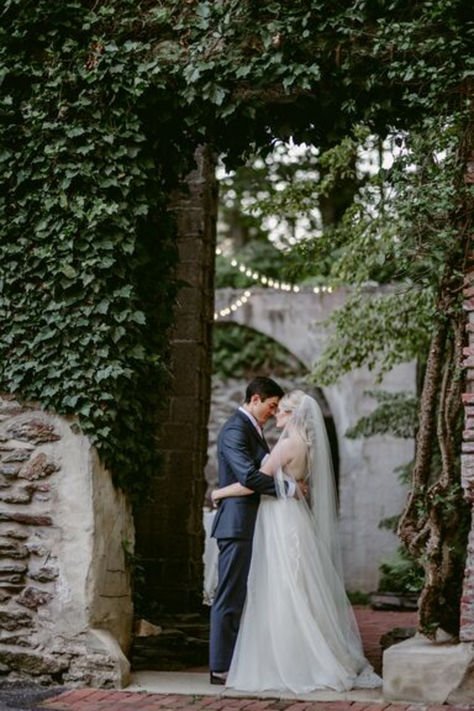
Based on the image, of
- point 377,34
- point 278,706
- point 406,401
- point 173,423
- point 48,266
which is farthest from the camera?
point 406,401

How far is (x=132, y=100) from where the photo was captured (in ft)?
23.3

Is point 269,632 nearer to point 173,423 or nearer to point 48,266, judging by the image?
point 48,266

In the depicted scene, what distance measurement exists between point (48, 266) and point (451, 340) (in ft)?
8.82

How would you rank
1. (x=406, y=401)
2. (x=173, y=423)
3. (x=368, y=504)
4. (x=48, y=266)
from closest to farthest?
1. (x=48, y=266)
2. (x=173, y=423)
3. (x=406, y=401)
4. (x=368, y=504)

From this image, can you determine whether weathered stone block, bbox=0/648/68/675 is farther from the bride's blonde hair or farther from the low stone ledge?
the bride's blonde hair

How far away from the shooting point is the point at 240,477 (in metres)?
7.08

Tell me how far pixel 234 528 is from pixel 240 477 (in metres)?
0.35

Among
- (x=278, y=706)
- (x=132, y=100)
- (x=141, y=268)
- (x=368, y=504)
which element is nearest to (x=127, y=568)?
(x=278, y=706)

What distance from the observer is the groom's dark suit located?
273 inches

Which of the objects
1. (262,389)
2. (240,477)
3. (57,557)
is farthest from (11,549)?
(262,389)

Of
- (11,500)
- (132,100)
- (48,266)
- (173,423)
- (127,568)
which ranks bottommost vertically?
(127,568)

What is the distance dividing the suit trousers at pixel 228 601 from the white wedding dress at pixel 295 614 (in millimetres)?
70

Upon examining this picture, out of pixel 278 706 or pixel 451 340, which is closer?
pixel 278 706

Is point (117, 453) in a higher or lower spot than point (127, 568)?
higher
